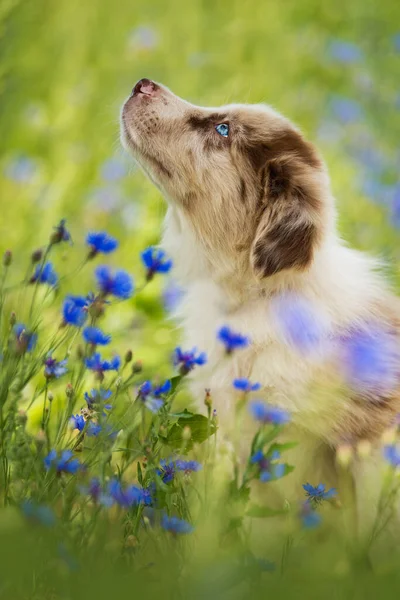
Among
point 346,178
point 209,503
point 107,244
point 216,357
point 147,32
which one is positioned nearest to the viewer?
point 209,503

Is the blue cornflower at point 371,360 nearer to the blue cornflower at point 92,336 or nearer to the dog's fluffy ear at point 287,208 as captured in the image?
the dog's fluffy ear at point 287,208

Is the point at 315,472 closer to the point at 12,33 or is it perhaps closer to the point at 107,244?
the point at 107,244

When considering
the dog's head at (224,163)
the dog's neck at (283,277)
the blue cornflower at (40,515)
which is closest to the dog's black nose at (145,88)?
the dog's head at (224,163)

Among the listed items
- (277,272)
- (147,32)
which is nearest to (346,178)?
(147,32)

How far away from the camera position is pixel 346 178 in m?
3.88

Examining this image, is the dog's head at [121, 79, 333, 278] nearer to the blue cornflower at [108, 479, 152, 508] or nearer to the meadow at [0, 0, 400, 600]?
the meadow at [0, 0, 400, 600]

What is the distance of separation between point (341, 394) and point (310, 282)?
358 millimetres

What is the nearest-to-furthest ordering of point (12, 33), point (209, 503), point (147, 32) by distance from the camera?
point (209, 503)
point (12, 33)
point (147, 32)

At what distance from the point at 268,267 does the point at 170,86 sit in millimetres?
2468

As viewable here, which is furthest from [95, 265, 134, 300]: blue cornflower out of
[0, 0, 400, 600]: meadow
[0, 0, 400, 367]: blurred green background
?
[0, 0, 400, 367]: blurred green background

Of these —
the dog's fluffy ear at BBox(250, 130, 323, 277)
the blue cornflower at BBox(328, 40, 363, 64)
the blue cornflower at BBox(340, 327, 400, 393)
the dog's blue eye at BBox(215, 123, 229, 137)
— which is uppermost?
the blue cornflower at BBox(328, 40, 363, 64)

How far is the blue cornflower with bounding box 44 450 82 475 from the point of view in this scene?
1.46 m

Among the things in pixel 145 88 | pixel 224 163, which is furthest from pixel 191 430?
pixel 145 88

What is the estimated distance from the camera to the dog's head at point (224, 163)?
226 centimetres
